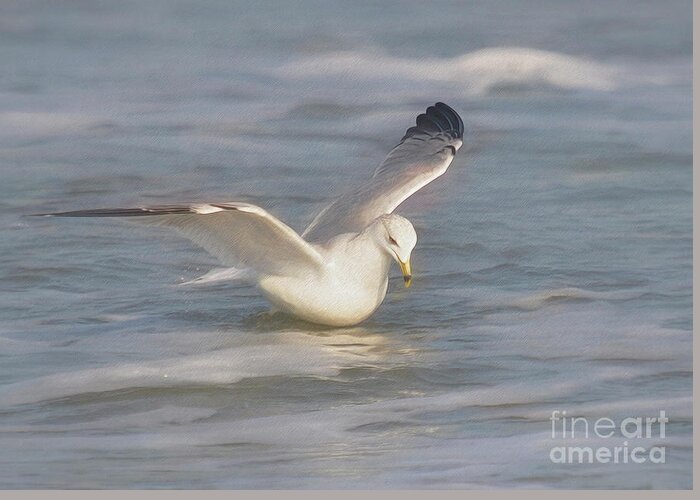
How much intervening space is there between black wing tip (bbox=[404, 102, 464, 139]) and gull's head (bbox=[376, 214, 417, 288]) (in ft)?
5.10

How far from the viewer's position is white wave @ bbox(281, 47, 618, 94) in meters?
9.48

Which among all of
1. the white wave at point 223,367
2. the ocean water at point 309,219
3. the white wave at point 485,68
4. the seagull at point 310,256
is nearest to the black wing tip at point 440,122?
the ocean water at point 309,219

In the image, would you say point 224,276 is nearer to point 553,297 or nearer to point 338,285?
point 338,285

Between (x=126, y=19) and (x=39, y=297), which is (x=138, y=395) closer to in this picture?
(x=39, y=297)

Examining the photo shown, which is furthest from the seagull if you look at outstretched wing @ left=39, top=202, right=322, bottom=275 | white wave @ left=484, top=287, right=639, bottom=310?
white wave @ left=484, top=287, right=639, bottom=310

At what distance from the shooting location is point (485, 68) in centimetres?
955

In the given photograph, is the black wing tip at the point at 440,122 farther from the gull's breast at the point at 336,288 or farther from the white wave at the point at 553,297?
the gull's breast at the point at 336,288

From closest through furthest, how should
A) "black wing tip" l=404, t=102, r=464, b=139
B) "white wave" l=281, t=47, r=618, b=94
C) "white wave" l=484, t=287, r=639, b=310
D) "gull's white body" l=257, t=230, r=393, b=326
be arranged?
1. "gull's white body" l=257, t=230, r=393, b=326
2. "white wave" l=484, t=287, r=639, b=310
3. "black wing tip" l=404, t=102, r=464, b=139
4. "white wave" l=281, t=47, r=618, b=94

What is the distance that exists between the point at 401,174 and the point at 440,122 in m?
0.68

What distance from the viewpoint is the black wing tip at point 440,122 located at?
28.7 ft

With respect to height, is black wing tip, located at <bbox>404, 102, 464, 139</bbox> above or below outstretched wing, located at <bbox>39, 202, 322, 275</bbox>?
above

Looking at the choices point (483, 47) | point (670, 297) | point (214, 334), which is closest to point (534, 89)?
point (483, 47)

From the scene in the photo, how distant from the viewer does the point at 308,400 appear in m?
6.60

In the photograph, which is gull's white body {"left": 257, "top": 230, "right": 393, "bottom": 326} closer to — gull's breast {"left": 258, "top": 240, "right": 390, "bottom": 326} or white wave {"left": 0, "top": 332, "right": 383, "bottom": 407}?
gull's breast {"left": 258, "top": 240, "right": 390, "bottom": 326}
